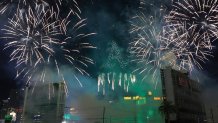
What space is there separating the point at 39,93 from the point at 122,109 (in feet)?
242

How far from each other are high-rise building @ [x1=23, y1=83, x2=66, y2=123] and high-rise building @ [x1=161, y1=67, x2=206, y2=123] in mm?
75972

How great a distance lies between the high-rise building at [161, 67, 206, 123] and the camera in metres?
102

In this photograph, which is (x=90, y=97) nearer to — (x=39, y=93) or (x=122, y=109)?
(x=122, y=109)

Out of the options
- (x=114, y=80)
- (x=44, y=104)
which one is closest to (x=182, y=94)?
(x=114, y=80)

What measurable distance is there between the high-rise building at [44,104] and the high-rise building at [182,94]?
249 ft

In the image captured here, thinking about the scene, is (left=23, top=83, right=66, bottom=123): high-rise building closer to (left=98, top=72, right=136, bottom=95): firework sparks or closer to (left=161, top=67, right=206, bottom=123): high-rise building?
(left=98, top=72, right=136, bottom=95): firework sparks

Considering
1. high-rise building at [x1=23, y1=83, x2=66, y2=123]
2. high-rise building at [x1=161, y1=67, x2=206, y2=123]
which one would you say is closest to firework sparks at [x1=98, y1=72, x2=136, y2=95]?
high-rise building at [x1=161, y1=67, x2=206, y2=123]

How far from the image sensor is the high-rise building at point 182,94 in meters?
102

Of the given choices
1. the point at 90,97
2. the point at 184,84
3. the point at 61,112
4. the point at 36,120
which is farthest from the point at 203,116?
the point at 36,120

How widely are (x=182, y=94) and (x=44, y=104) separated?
97.0 meters

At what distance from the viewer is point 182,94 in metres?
108

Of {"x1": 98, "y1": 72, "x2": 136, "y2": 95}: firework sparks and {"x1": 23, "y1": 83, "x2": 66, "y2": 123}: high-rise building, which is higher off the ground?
{"x1": 98, "y1": 72, "x2": 136, "y2": 95}: firework sparks

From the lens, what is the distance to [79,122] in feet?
437

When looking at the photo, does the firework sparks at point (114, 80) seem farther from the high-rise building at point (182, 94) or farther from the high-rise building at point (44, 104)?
the high-rise building at point (44, 104)
